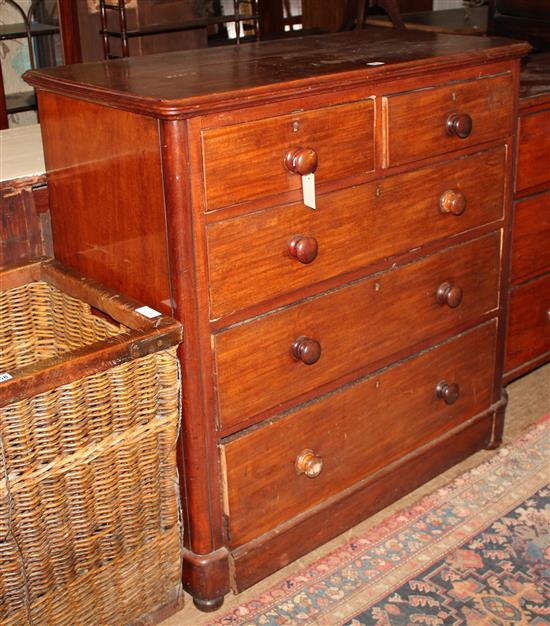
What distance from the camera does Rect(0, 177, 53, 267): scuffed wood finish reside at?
2.01 m

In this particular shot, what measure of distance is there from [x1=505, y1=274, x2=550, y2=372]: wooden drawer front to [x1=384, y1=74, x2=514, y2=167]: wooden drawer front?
0.57m

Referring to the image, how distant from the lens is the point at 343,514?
221 cm

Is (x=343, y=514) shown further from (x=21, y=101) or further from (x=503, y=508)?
(x=21, y=101)

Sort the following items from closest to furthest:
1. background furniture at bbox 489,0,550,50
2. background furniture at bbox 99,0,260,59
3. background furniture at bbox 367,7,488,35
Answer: background furniture at bbox 489,0,550,50, background furniture at bbox 99,0,260,59, background furniture at bbox 367,7,488,35

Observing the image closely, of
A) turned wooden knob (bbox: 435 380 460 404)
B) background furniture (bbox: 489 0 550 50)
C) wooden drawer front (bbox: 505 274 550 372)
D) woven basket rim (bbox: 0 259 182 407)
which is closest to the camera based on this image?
woven basket rim (bbox: 0 259 182 407)

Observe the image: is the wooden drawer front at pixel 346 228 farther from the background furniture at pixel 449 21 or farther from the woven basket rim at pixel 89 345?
the background furniture at pixel 449 21

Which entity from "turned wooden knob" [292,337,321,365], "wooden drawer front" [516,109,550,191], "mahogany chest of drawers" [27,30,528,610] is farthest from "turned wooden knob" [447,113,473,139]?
"turned wooden knob" [292,337,321,365]

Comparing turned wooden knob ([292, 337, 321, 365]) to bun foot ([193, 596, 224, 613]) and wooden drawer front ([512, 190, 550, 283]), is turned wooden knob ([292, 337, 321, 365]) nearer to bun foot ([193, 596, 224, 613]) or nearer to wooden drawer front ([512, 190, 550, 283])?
bun foot ([193, 596, 224, 613])

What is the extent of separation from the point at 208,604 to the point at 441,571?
0.53 m

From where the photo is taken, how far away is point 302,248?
184 cm

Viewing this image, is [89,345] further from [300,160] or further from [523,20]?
[523,20]

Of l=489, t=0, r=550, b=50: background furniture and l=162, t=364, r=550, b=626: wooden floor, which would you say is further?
l=489, t=0, r=550, b=50: background furniture

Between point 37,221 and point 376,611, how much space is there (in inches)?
43.7

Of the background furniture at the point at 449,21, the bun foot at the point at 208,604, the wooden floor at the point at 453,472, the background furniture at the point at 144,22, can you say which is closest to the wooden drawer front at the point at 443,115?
the wooden floor at the point at 453,472
